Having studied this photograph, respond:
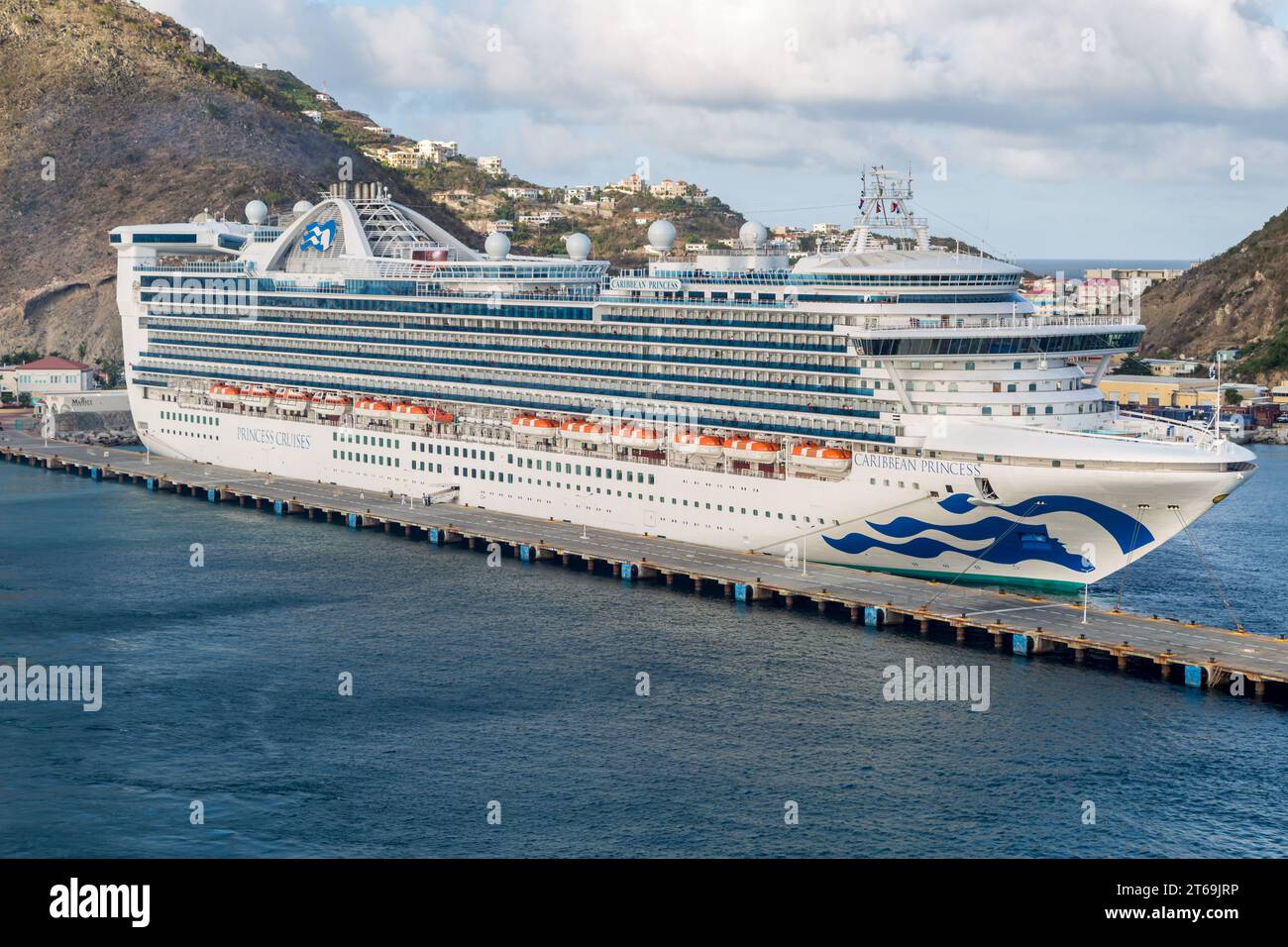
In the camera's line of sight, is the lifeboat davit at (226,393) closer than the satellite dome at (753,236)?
No

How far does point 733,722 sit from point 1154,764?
1312 cm

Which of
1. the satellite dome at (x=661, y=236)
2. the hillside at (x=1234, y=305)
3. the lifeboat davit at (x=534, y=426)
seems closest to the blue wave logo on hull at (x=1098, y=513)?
the lifeboat davit at (x=534, y=426)

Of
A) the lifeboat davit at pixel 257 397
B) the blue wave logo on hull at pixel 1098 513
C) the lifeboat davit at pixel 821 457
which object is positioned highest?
the lifeboat davit at pixel 257 397

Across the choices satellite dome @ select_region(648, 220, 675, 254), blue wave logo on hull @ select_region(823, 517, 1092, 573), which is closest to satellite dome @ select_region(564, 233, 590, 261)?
satellite dome @ select_region(648, 220, 675, 254)

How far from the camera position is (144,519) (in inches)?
3519

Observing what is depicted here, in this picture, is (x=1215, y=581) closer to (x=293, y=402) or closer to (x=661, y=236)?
(x=661, y=236)

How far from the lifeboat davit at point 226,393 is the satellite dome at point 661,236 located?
31.7 metres

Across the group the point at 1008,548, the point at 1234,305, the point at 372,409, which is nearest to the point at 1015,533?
the point at 1008,548

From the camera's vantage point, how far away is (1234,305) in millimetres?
182000

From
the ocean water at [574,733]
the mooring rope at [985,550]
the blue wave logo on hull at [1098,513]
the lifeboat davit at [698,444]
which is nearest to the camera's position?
the ocean water at [574,733]

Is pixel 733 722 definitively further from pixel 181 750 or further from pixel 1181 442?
pixel 1181 442

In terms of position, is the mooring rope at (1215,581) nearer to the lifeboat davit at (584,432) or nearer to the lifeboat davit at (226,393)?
the lifeboat davit at (584,432)

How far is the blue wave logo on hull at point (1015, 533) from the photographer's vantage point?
62.4 m
